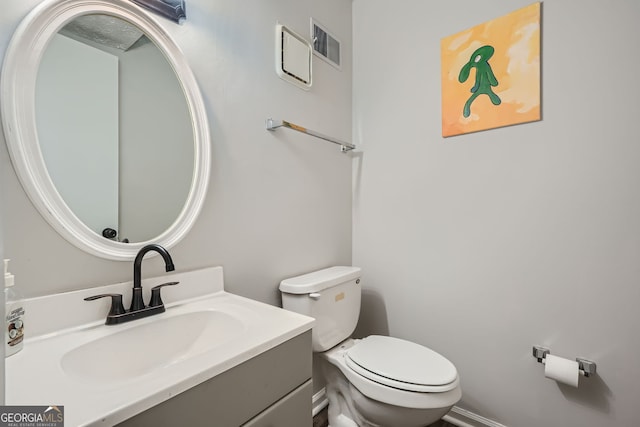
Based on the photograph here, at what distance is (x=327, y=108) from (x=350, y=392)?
1460 mm

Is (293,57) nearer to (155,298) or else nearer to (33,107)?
(33,107)

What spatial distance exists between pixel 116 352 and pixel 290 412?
0.48 m

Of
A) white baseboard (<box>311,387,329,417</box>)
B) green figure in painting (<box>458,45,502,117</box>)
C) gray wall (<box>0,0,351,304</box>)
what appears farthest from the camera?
white baseboard (<box>311,387,329,417</box>)

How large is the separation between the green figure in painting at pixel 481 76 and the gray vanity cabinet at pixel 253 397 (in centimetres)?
134

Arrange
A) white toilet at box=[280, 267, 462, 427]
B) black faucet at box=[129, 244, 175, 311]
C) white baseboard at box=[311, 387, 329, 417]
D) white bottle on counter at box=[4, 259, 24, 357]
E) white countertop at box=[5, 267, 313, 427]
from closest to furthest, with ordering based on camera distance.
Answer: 1. white countertop at box=[5, 267, 313, 427]
2. white bottle on counter at box=[4, 259, 24, 357]
3. black faucet at box=[129, 244, 175, 311]
4. white toilet at box=[280, 267, 462, 427]
5. white baseboard at box=[311, 387, 329, 417]

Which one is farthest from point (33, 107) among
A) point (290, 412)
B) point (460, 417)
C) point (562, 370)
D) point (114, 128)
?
point (460, 417)

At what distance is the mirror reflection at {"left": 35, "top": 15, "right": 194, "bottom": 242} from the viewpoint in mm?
758

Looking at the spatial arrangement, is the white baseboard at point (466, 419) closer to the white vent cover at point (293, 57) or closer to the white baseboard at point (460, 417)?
the white baseboard at point (460, 417)

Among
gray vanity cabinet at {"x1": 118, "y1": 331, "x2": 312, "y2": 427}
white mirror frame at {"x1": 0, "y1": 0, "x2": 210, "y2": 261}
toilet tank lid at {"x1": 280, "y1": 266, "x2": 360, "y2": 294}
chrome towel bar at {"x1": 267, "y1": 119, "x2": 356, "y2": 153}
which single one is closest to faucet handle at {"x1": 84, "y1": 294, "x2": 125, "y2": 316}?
white mirror frame at {"x1": 0, "y1": 0, "x2": 210, "y2": 261}

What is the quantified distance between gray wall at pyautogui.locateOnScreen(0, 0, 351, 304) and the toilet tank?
0.11 metres

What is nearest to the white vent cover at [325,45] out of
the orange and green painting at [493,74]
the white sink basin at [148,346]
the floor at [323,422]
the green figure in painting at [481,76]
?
the orange and green painting at [493,74]

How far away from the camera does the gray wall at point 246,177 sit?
2.34 ft

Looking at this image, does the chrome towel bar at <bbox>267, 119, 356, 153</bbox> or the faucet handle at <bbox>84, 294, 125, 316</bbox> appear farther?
the chrome towel bar at <bbox>267, 119, 356, 153</bbox>

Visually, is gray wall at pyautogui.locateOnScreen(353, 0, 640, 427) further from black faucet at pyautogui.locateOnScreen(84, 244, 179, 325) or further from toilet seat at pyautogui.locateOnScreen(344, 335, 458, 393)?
black faucet at pyautogui.locateOnScreen(84, 244, 179, 325)
